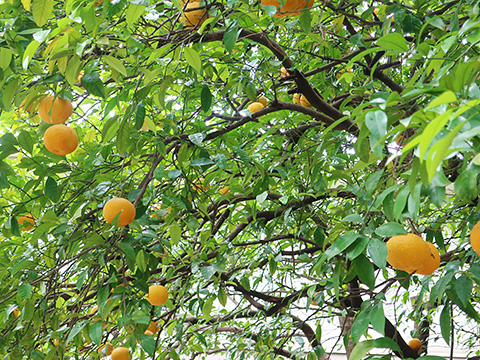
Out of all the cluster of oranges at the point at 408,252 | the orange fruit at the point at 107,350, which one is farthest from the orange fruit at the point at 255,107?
the cluster of oranges at the point at 408,252

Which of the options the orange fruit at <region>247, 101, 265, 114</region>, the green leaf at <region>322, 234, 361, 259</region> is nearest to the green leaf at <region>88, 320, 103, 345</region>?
the green leaf at <region>322, 234, 361, 259</region>

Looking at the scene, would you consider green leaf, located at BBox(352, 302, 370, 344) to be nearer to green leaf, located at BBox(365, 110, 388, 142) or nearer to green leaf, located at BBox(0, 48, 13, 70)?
green leaf, located at BBox(365, 110, 388, 142)

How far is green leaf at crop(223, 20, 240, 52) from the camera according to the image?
39.7 inches

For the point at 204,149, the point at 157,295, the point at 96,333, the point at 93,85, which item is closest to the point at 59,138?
the point at 93,85

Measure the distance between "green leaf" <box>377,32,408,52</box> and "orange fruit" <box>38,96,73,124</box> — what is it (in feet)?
2.65

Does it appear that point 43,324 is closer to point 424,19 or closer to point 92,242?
point 92,242

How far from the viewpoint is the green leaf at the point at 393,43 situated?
0.72m

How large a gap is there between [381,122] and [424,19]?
0.84 metres

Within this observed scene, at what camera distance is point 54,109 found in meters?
1.17

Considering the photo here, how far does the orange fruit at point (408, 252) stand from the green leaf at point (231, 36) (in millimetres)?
534

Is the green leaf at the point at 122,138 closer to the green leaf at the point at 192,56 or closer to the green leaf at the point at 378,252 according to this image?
the green leaf at the point at 192,56

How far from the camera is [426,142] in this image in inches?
16.2

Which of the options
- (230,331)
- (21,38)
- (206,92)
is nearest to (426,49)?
(206,92)

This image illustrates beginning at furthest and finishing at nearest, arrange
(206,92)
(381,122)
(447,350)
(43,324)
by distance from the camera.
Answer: (447,350), (43,324), (206,92), (381,122)
